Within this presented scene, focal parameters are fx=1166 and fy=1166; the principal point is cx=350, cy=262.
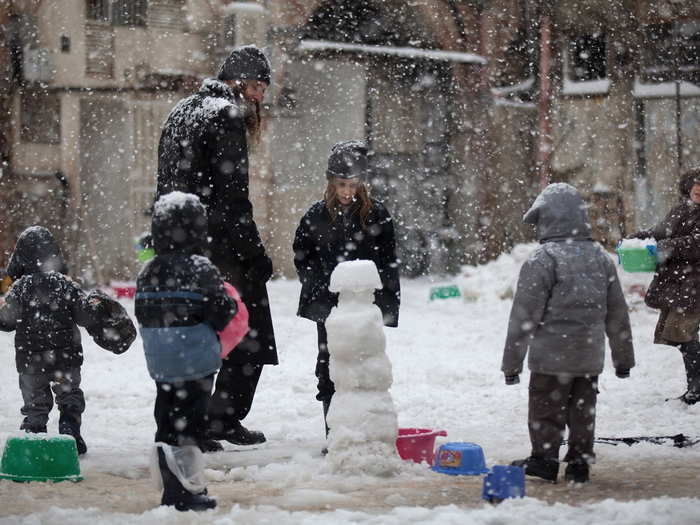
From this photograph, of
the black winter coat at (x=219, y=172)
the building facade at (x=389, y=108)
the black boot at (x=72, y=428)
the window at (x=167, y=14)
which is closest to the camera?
the black winter coat at (x=219, y=172)

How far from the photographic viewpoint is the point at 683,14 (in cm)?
2492

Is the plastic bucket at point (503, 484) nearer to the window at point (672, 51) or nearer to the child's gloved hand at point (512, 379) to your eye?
the child's gloved hand at point (512, 379)

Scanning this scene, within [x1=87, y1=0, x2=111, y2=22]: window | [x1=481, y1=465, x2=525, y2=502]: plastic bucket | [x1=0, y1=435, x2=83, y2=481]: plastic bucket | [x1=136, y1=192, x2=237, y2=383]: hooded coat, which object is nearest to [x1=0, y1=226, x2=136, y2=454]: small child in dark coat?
[x1=0, y1=435, x2=83, y2=481]: plastic bucket

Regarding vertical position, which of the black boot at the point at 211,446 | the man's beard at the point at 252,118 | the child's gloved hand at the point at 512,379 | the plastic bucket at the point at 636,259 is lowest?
the black boot at the point at 211,446

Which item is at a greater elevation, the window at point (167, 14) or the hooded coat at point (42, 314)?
the window at point (167, 14)

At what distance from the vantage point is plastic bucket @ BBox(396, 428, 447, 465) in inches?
260

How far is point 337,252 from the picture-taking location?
726 centimetres

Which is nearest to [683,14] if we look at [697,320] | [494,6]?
[494,6]

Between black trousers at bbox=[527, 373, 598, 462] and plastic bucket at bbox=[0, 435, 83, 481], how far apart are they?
2.47 m

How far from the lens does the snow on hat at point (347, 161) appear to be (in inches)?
279

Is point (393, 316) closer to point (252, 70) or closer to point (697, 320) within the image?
point (252, 70)

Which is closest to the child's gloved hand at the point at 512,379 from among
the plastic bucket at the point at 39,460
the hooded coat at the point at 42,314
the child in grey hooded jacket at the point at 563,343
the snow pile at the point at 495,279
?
the child in grey hooded jacket at the point at 563,343

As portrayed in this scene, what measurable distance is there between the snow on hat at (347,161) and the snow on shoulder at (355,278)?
905 millimetres

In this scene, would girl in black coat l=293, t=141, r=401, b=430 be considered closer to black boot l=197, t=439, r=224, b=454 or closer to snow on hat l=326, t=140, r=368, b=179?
snow on hat l=326, t=140, r=368, b=179
